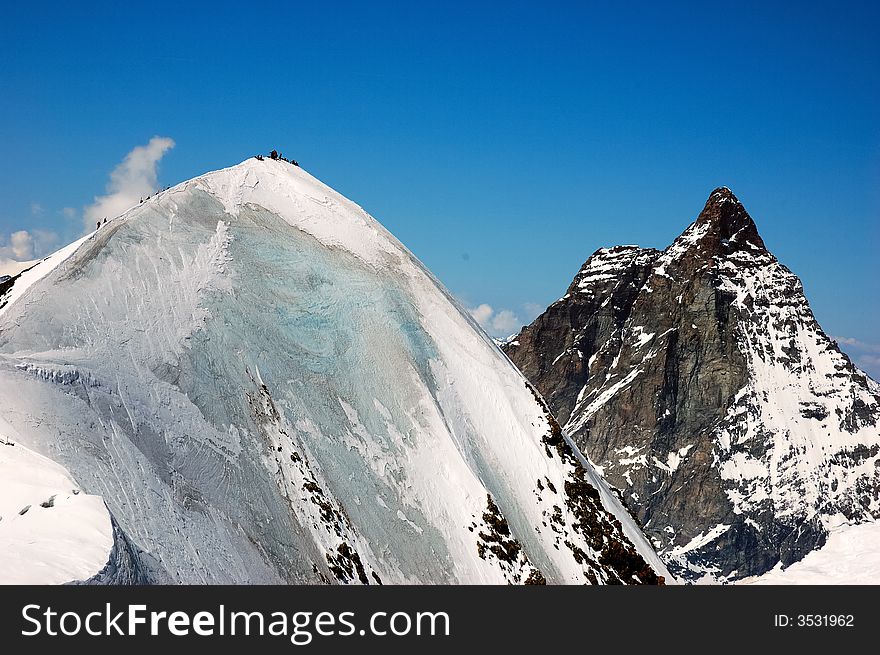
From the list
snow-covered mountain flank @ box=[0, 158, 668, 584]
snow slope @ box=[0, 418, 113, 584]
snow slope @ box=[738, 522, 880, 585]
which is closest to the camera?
snow slope @ box=[0, 418, 113, 584]

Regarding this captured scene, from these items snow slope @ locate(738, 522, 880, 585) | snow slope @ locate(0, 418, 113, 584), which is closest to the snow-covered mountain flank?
snow slope @ locate(0, 418, 113, 584)

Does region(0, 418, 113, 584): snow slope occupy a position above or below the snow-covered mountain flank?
below

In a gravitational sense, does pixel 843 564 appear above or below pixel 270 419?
below

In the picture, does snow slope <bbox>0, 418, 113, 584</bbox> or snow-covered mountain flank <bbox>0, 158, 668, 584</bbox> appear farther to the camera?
snow-covered mountain flank <bbox>0, 158, 668, 584</bbox>

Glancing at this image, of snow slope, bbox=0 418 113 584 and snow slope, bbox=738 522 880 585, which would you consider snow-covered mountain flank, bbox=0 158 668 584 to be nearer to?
snow slope, bbox=0 418 113 584

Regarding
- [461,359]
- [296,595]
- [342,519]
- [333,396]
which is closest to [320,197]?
[461,359]

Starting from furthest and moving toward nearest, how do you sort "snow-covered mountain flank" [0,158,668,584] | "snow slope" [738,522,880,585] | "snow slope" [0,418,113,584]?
"snow slope" [738,522,880,585], "snow-covered mountain flank" [0,158,668,584], "snow slope" [0,418,113,584]

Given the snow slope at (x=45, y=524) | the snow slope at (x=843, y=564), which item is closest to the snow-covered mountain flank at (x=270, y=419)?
the snow slope at (x=45, y=524)

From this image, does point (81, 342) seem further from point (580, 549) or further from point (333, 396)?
point (580, 549)

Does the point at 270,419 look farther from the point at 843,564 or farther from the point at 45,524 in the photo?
the point at 843,564

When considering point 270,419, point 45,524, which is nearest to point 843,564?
point 270,419
